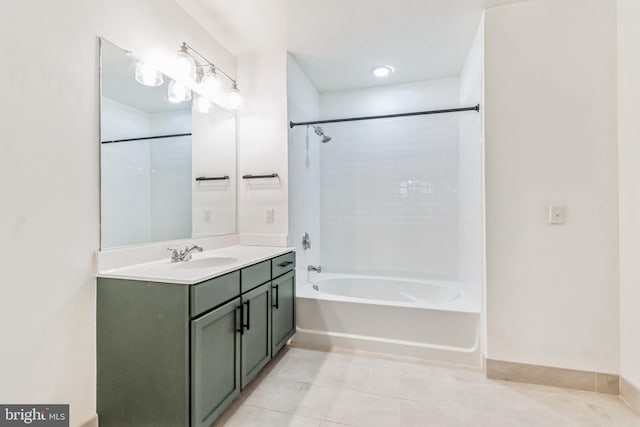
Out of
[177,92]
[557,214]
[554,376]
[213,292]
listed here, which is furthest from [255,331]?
[557,214]

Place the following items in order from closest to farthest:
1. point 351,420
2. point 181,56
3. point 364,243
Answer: point 351,420 < point 181,56 < point 364,243

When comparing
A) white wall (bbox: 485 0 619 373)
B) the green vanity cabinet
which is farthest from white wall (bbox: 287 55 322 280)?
white wall (bbox: 485 0 619 373)

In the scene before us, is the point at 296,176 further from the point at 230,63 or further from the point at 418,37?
the point at 418,37

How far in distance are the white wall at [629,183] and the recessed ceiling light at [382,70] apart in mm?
1555

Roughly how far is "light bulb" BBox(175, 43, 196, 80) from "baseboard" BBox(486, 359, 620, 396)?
2720 mm

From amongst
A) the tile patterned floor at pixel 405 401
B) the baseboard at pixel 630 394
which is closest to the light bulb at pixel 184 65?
the tile patterned floor at pixel 405 401

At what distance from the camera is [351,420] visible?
1.57 metres

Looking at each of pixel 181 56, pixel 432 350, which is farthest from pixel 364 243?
pixel 181 56

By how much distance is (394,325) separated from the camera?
2252 mm

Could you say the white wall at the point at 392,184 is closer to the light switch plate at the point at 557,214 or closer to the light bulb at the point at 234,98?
the light switch plate at the point at 557,214

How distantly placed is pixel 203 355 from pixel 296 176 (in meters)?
1.74

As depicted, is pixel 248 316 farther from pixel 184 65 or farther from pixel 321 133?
pixel 321 133

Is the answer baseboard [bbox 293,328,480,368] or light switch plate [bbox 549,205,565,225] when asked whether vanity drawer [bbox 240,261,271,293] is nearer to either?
baseboard [bbox 293,328,480,368]

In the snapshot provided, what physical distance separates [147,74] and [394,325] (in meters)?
2.33
